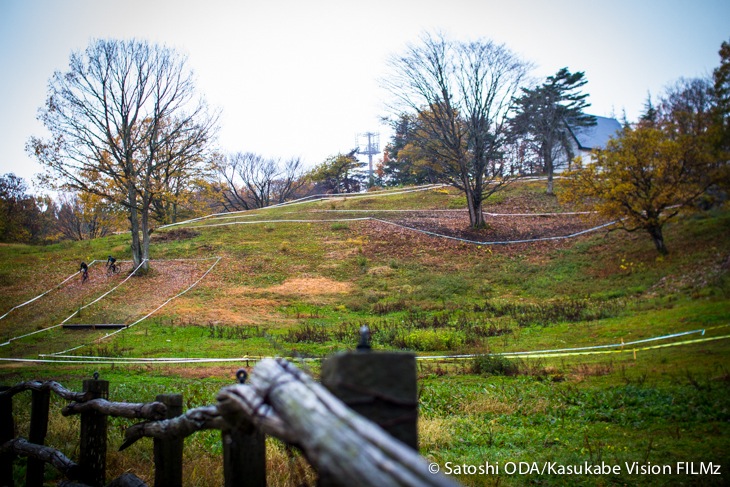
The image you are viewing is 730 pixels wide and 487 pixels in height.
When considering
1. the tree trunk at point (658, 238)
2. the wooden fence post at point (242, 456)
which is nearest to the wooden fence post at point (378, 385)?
the wooden fence post at point (242, 456)

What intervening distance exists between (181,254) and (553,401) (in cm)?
2577

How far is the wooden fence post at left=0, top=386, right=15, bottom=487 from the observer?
5035mm


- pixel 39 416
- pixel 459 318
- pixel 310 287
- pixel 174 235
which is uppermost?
pixel 174 235

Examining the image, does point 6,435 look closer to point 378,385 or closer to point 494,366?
point 378,385

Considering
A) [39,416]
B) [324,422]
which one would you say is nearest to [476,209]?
[39,416]

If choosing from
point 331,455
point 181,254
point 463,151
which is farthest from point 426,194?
point 331,455

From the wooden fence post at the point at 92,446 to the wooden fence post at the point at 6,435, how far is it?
4.84 ft

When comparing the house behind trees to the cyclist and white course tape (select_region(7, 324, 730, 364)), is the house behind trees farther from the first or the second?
the cyclist

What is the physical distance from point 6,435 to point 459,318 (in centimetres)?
1419

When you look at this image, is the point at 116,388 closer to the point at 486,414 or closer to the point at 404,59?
the point at 486,414

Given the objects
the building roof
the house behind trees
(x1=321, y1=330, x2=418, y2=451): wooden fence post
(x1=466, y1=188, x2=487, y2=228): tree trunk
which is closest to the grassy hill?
(x1=466, y1=188, x2=487, y2=228): tree trunk

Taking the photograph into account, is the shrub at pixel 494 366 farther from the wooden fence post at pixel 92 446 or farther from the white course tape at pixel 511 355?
the wooden fence post at pixel 92 446

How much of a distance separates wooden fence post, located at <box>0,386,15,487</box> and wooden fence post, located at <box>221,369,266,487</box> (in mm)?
3927

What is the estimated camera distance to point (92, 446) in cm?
427
